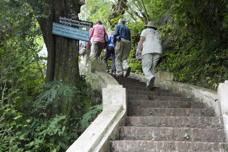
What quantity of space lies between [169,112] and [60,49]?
112 inches

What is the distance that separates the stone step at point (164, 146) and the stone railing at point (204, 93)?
1.76 feet

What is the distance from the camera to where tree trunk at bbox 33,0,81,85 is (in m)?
6.80

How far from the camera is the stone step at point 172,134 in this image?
15.8 feet

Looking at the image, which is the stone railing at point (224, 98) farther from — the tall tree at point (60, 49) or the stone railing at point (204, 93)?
the tall tree at point (60, 49)

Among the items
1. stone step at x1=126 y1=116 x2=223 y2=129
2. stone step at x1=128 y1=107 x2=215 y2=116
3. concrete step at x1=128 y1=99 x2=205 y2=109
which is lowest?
stone step at x1=126 y1=116 x2=223 y2=129

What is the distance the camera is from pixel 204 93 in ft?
22.0

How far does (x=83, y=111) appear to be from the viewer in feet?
21.9

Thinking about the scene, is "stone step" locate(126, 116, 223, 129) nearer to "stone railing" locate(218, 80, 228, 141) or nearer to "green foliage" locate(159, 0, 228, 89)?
"stone railing" locate(218, 80, 228, 141)

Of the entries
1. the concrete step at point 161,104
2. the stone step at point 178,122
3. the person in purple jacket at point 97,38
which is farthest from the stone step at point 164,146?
the person in purple jacket at point 97,38

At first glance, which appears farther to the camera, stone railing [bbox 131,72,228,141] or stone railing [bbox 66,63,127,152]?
stone railing [bbox 131,72,228,141]

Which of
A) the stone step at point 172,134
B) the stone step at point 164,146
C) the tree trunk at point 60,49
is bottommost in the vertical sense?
the stone step at point 164,146

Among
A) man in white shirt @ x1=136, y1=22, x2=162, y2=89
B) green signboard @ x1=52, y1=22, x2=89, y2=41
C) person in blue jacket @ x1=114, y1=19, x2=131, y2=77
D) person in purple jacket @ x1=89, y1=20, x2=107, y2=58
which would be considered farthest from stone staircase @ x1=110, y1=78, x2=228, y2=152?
person in purple jacket @ x1=89, y1=20, x2=107, y2=58

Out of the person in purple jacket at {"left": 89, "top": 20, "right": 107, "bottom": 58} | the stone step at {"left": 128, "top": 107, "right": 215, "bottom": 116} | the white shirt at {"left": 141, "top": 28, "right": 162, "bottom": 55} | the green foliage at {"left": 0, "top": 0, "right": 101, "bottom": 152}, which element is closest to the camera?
the green foliage at {"left": 0, "top": 0, "right": 101, "bottom": 152}

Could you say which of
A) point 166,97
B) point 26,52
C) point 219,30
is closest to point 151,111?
point 166,97
